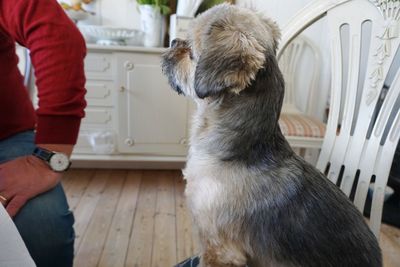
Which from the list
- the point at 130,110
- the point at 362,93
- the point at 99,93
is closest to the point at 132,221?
the point at 130,110

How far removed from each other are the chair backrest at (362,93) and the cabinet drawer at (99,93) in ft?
3.56

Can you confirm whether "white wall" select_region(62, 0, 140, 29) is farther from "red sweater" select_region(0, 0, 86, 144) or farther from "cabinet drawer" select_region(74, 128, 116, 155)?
"red sweater" select_region(0, 0, 86, 144)

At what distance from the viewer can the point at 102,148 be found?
1.88m

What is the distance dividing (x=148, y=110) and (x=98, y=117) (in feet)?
0.96

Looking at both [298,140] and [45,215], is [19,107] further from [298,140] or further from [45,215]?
[298,140]

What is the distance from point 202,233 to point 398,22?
0.76 metres

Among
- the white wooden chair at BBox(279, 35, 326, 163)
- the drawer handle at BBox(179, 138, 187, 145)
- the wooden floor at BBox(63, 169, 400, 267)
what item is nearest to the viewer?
the wooden floor at BBox(63, 169, 400, 267)

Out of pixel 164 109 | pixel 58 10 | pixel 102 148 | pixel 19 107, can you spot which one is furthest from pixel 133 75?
pixel 58 10

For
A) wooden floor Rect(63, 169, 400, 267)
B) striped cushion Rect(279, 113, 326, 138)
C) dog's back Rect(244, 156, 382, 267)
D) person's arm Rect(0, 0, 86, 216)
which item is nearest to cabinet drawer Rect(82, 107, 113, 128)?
wooden floor Rect(63, 169, 400, 267)

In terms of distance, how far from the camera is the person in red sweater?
0.68 meters

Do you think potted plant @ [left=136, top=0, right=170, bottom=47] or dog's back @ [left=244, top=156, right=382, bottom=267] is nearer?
dog's back @ [left=244, top=156, right=382, bottom=267]

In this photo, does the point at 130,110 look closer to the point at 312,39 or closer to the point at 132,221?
the point at 132,221

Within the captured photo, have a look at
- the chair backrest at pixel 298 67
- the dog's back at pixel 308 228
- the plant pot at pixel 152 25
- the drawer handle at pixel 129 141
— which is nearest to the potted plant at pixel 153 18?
the plant pot at pixel 152 25

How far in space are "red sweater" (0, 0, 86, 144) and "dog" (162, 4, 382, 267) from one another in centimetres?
21
